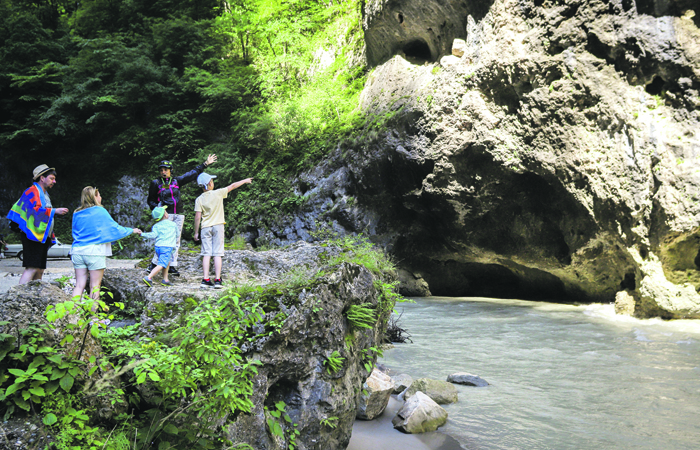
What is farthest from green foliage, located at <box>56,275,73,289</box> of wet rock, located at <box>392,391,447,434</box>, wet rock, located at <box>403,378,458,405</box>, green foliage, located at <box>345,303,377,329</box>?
wet rock, located at <box>403,378,458,405</box>

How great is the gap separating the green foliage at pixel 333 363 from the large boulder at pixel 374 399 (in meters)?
1.41

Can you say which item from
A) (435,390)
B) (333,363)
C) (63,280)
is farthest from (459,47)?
(63,280)

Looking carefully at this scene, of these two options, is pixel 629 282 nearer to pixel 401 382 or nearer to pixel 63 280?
pixel 401 382

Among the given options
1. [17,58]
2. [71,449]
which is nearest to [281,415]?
[71,449]

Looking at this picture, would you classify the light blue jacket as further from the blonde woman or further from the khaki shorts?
the blonde woman

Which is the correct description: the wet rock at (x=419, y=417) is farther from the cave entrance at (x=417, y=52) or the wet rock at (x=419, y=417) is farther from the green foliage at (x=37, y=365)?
the cave entrance at (x=417, y=52)

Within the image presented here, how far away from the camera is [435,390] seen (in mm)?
5902

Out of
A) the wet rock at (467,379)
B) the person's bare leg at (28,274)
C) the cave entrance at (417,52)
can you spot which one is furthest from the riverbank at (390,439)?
the cave entrance at (417,52)

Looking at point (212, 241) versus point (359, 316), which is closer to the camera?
point (359, 316)

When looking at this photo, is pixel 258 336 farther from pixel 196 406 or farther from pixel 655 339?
pixel 655 339

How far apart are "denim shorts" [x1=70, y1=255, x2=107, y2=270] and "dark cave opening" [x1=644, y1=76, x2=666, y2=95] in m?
11.5

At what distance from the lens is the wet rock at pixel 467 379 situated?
6.57 meters

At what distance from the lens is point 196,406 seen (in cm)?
284

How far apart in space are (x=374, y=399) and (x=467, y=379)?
206 cm
